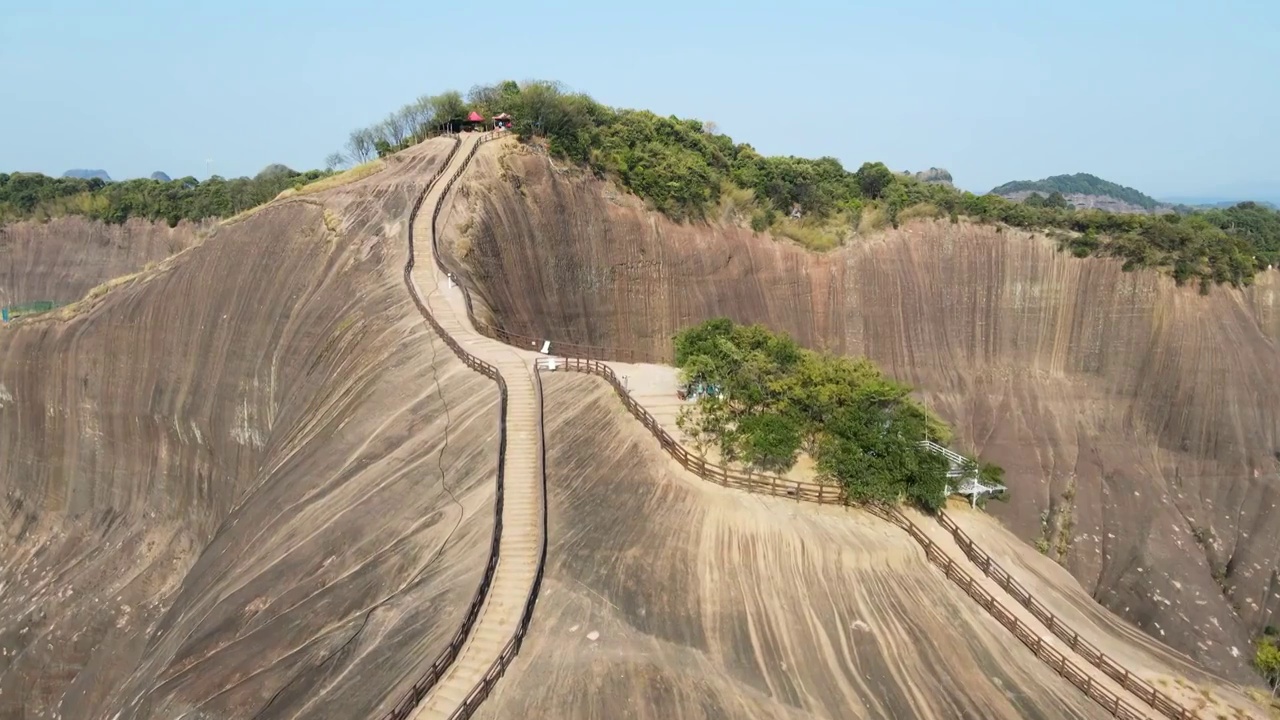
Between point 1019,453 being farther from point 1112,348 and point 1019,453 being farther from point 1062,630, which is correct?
point 1062,630

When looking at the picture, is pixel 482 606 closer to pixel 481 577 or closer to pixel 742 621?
pixel 481 577

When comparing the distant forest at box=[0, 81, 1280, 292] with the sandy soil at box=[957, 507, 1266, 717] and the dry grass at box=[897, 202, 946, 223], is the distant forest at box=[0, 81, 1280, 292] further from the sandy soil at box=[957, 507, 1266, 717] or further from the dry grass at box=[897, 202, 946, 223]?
the sandy soil at box=[957, 507, 1266, 717]

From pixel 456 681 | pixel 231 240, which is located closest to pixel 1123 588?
pixel 456 681

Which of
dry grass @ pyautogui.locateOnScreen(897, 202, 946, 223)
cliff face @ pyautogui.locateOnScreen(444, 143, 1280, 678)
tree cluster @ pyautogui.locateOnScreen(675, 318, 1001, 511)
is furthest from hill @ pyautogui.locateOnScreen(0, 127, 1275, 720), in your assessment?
tree cluster @ pyautogui.locateOnScreen(675, 318, 1001, 511)

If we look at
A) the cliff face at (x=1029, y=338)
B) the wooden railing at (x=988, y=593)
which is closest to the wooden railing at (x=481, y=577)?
the wooden railing at (x=988, y=593)

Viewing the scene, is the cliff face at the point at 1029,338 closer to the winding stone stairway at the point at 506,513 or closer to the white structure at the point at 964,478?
the winding stone stairway at the point at 506,513

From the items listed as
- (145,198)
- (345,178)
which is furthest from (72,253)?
(345,178)
